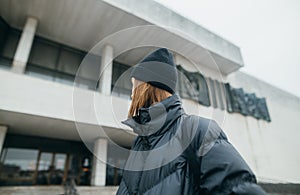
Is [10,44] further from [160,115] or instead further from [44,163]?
[160,115]

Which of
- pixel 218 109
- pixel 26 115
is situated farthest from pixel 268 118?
pixel 26 115

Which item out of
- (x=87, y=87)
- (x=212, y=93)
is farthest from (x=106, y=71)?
(x=212, y=93)

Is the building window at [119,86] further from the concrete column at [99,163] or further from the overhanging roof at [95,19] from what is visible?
the concrete column at [99,163]

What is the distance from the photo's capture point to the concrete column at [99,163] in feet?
17.8

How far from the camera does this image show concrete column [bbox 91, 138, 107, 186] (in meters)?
5.41

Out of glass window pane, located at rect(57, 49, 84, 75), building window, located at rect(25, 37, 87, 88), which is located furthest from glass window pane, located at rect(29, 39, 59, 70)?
glass window pane, located at rect(57, 49, 84, 75)

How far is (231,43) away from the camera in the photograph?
9.12 meters

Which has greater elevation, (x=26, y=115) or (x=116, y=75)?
(x=116, y=75)

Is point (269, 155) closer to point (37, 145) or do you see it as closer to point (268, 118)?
point (268, 118)

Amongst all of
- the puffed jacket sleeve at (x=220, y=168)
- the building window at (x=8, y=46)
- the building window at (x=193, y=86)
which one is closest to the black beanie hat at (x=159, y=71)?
the puffed jacket sleeve at (x=220, y=168)

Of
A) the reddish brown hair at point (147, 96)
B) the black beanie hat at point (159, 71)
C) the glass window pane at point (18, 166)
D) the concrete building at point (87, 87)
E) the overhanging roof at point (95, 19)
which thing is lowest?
the glass window pane at point (18, 166)

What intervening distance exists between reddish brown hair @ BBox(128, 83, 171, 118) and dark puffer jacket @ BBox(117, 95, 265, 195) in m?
0.05

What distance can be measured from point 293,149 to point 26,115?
1384 cm

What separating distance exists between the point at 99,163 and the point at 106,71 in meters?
3.27
